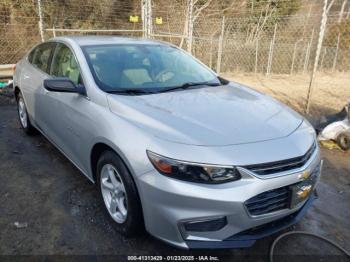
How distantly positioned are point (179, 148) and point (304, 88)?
336 inches

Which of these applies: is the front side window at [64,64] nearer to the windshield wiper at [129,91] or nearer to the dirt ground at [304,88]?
the windshield wiper at [129,91]

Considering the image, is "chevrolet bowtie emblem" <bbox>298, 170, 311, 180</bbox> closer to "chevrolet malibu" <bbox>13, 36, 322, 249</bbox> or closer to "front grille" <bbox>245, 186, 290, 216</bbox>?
"chevrolet malibu" <bbox>13, 36, 322, 249</bbox>

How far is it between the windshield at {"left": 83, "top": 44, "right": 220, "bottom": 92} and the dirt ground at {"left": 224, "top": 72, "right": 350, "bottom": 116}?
3739 mm

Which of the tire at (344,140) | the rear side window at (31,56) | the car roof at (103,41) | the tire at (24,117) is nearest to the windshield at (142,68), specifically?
the car roof at (103,41)

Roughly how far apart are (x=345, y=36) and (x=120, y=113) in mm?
13489

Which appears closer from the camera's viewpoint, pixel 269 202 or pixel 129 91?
pixel 269 202

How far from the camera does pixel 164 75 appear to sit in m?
3.28

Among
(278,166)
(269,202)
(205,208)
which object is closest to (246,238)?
(269,202)

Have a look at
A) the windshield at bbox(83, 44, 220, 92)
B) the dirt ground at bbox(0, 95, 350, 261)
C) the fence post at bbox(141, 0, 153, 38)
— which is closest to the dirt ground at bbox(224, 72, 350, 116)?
the dirt ground at bbox(0, 95, 350, 261)

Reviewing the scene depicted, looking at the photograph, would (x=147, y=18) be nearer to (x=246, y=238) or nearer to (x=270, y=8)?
(x=270, y=8)

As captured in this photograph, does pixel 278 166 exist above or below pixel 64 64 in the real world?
below

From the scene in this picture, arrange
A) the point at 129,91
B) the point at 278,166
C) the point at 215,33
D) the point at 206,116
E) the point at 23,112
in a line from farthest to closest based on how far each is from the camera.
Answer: the point at 215,33
the point at 23,112
the point at 129,91
the point at 206,116
the point at 278,166

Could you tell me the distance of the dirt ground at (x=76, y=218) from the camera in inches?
98.3

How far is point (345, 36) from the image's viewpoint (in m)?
13.1
